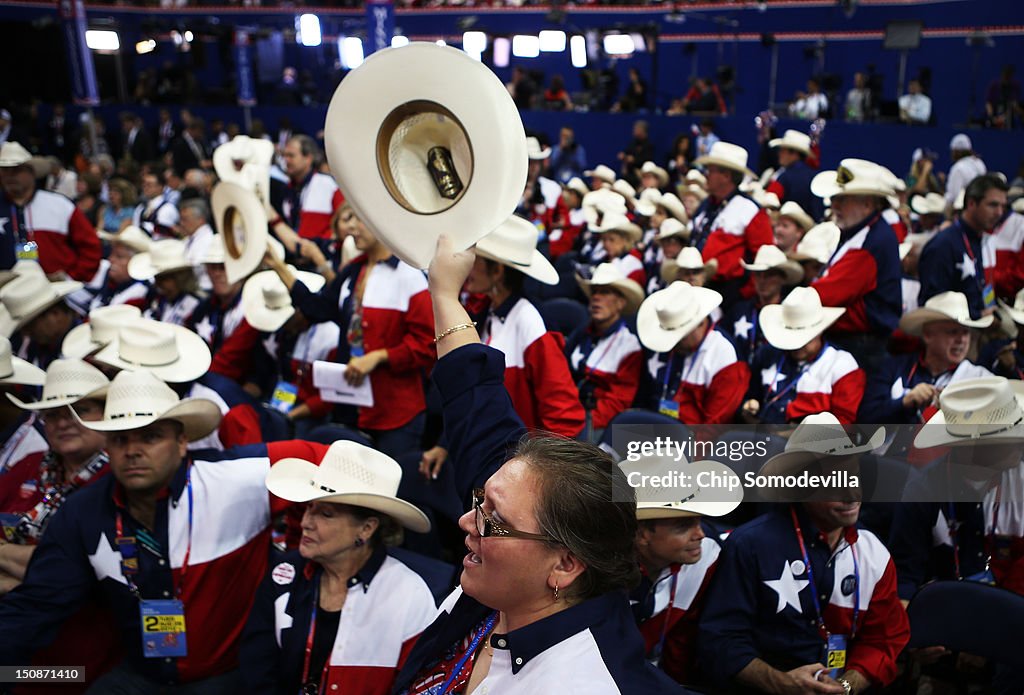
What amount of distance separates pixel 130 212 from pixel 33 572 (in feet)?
25.2

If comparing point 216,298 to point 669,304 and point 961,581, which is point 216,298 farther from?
point 961,581

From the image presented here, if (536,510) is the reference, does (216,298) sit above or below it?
below

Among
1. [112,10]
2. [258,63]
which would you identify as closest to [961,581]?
[258,63]

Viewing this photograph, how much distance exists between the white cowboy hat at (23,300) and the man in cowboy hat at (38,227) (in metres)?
1.83

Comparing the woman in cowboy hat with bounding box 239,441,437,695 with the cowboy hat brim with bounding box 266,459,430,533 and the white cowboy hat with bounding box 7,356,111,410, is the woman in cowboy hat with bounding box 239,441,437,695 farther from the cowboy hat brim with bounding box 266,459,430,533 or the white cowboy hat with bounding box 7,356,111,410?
the white cowboy hat with bounding box 7,356,111,410

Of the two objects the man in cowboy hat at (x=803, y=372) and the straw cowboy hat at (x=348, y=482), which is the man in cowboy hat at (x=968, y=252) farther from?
the straw cowboy hat at (x=348, y=482)

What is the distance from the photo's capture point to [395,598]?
2539 millimetres

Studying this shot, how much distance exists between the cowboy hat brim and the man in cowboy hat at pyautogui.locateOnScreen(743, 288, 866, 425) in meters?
2.13

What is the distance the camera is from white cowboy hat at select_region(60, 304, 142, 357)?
4.03 meters

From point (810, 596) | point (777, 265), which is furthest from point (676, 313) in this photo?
point (810, 596)

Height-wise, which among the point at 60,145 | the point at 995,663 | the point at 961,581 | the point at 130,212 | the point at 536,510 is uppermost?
the point at 536,510

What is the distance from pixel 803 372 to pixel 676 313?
0.67 metres

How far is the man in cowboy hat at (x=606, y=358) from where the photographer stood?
477cm

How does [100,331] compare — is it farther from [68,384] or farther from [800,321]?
[800,321]
